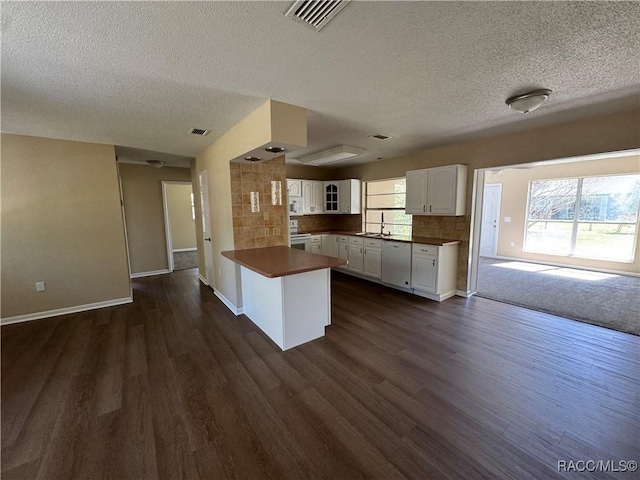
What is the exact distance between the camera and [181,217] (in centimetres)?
768

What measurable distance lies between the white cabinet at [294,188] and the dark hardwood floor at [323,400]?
317cm

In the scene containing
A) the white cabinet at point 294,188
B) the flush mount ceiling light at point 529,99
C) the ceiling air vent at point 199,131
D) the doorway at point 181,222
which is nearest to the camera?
the flush mount ceiling light at point 529,99

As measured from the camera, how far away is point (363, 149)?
4.37 m

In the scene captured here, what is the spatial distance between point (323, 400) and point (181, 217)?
736cm

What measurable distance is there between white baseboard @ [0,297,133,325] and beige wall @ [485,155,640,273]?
840 cm

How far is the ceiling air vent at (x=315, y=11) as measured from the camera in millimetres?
1235

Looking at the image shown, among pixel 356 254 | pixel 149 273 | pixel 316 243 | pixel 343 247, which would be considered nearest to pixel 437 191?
pixel 356 254

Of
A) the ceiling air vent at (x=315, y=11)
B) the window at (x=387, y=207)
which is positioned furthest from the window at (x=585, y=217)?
the ceiling air vent at (x=315, y=11)

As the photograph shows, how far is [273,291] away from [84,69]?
7.55 ft

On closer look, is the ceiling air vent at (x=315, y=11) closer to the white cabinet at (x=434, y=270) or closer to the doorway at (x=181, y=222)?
the white cabinet at (x=434, y=270)

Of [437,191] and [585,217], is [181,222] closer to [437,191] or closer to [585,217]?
[437,191]

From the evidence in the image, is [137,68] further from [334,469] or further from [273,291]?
[334,469]

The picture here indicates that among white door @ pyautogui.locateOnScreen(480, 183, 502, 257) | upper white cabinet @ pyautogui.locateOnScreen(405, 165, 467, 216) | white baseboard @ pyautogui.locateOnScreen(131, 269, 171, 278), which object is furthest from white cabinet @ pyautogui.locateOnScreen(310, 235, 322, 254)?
white door @ pyautogui.locateOnScreen(480, 183, 502, 257)

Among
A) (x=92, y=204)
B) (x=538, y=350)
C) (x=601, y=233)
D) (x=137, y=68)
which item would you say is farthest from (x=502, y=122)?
(x=92, y=204)
